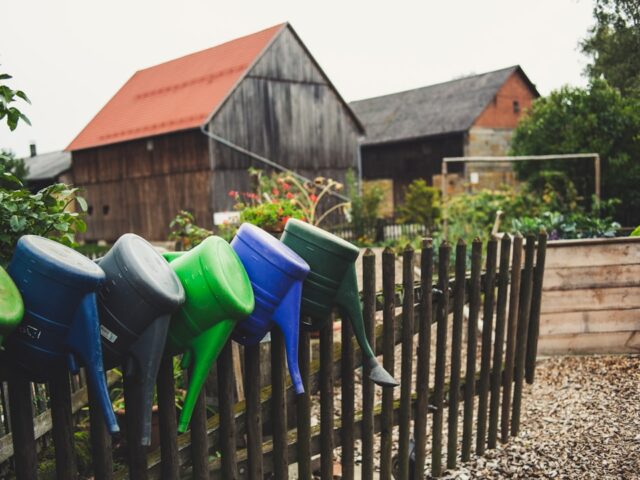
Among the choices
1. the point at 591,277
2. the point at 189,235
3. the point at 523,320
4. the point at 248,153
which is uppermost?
the point at 248,153

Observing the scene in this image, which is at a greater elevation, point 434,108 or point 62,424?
point 434,108

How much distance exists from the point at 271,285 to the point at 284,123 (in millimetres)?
17509

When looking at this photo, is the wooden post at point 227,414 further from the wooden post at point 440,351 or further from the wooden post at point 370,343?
the wooden post at point 440,351

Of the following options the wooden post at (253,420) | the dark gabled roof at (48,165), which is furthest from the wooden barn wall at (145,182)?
the wooden post at (253,420)

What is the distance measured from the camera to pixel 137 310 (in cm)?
182

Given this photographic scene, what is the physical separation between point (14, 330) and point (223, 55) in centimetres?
1982

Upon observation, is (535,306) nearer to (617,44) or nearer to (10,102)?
(10,102)

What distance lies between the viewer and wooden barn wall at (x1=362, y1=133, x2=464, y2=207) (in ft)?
84.2

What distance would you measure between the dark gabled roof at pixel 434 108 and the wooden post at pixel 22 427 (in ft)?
78.8

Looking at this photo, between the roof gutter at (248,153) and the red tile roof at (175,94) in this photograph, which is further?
the red tile roof at (175,94)

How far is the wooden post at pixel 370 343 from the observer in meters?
2.84

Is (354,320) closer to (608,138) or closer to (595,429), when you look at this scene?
(595,429)

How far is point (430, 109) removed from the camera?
2755 centimetres

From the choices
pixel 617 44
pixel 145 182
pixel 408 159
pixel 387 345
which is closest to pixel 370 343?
pixel 387 345
